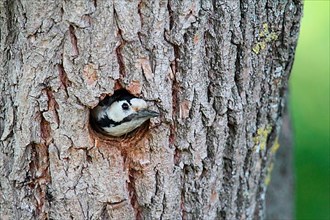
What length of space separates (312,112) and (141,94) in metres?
2.65

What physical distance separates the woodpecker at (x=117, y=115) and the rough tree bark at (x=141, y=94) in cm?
4

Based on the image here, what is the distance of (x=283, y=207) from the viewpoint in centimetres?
388

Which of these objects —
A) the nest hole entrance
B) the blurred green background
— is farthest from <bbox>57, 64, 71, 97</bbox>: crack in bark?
the blurred green background

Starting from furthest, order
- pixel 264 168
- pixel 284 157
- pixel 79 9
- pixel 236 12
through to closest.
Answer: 1. pixel 284 157
2. pixel 264 168
3. pixel 236 12
4. pixel 79 9

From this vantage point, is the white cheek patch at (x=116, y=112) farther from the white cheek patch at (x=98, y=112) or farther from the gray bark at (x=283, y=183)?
the gray bark at (x=283, y=183)

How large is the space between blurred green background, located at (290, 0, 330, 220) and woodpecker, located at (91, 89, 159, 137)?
2.31m

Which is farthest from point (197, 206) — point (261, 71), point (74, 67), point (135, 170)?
point (74, 67)

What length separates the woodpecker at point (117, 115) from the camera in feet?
8.54

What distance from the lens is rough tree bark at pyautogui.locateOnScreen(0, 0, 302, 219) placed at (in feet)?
8.07

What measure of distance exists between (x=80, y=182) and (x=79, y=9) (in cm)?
62

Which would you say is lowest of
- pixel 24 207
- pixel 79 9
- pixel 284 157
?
pixel 24 207

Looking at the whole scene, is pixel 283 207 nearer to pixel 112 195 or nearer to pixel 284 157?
pixel 284 157

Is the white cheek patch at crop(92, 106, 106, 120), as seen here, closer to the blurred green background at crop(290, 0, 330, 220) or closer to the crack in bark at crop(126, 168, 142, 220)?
the crack in bark at crop(126, 168, 142, 220)

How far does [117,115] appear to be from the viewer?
269 centimetres
